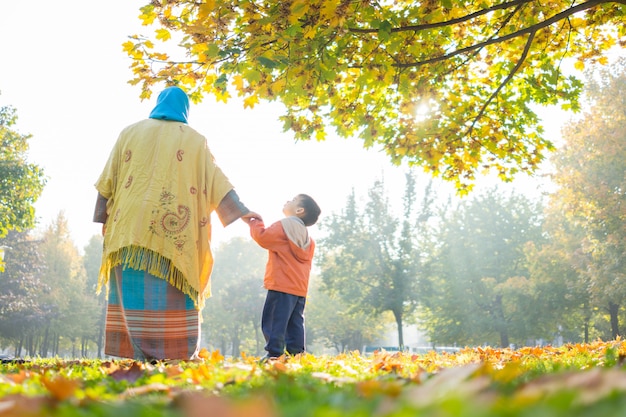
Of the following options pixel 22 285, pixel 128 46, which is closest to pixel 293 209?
pixel 128 46

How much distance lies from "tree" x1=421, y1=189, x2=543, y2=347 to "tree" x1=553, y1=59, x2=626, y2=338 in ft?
22.2

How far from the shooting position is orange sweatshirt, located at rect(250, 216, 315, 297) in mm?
5535

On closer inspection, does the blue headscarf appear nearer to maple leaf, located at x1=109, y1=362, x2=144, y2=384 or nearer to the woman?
the woman

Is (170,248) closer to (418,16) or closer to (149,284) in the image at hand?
(149,284)

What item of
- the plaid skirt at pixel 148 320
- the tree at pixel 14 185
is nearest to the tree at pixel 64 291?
the tree at pixel 14 185

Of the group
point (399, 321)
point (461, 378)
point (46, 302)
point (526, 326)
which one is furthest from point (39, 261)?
point (461, 378)

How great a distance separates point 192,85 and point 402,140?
3124 millimetres

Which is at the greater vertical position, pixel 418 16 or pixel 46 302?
pixel 418 16

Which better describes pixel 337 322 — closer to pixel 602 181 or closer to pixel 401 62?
pixel 602 181

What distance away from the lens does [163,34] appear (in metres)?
4.97

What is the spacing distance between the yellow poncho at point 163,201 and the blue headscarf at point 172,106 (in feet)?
0.35

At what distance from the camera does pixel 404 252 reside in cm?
3123

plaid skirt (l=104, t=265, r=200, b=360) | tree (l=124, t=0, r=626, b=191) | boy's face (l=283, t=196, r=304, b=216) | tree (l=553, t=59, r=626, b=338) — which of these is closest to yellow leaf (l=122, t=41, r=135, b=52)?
tree (l=124, t=0, r=626, b=191)

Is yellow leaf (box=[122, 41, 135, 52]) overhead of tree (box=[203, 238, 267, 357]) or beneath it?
overhead
